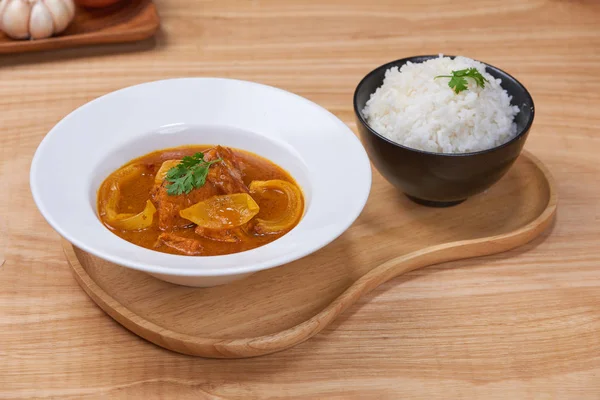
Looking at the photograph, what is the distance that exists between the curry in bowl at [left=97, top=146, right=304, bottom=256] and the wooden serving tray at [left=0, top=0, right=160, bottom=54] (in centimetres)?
134

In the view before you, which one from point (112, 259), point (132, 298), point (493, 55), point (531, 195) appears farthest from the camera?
point (493, 55)

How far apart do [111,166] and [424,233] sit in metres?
1.07

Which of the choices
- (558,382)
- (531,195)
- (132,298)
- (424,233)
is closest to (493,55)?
(531,195)

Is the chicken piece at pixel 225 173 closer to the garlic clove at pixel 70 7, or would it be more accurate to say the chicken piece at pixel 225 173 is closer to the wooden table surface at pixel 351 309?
the wooden table surface at pixel 351 309

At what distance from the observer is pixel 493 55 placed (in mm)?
3645

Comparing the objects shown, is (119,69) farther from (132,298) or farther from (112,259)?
(112,259)

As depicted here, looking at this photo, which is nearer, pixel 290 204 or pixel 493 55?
pixel 290 204

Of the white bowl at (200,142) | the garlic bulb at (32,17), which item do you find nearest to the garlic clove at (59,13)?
the garlic bulb at (32,17)

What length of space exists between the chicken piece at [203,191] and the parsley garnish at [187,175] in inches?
0.8

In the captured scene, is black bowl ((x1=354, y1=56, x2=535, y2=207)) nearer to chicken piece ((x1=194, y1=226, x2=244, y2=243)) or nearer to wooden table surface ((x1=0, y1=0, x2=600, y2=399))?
wooden table surface ((x1=0, y1=0, x2=600, y2=399))

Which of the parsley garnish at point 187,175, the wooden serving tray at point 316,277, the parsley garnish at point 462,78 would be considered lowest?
the wooden serving tray at point 316,277

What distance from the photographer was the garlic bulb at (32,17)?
10.6 ft

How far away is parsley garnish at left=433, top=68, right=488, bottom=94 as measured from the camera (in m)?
2.39

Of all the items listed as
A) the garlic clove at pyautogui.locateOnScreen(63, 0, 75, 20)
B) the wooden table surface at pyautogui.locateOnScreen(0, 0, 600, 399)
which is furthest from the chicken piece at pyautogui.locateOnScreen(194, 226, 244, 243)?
the garlic clove at pyautogui.locateOnScreen(63, 0, 75, 20)
